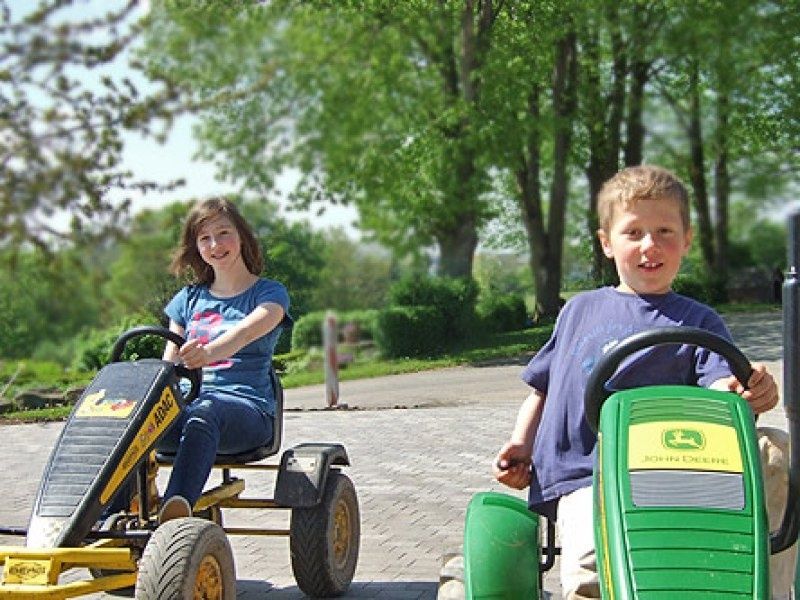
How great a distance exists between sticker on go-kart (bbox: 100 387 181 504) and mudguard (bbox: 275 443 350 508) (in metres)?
0.64

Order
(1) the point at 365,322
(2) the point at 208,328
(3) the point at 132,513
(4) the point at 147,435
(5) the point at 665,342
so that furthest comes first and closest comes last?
(1) the point at 365,322 → (2) the point at 208,328 → (3) the point at 132,513 → (4) the point at 147,435 → (5) the point at 665,342

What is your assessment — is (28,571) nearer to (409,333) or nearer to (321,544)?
(321,544)

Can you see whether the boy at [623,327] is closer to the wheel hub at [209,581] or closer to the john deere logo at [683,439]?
the john deere logo at [683,439]

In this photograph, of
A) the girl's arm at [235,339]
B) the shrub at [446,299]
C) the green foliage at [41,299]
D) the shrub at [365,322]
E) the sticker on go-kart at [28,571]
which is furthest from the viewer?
the shrub at [365,322]

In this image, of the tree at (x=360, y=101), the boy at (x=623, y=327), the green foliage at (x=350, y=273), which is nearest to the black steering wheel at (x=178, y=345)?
the boy at (x=623, y=327)

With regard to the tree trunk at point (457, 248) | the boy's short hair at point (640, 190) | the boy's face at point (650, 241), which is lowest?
the boy's face at point (650, 241)

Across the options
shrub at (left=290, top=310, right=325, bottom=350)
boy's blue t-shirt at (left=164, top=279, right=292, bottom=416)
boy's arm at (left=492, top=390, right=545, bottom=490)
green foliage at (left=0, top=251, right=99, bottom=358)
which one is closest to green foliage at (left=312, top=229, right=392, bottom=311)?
green foliage at (left=0, top=251, right=99, bottom=358)

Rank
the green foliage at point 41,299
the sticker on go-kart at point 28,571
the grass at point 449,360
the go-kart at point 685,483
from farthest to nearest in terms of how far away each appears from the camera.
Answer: the green foliage at point 41,299
the grass at point 449,360
the sticker on go-kart at point 28,571
the go-kart at point 685,483

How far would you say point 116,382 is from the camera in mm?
4051

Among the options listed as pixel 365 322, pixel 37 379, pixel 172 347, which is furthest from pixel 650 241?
pixel 365 322

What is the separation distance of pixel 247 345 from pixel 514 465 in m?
1.53

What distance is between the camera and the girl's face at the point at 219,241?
184 inches

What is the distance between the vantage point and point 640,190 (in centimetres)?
309

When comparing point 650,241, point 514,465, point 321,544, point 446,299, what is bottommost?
point 321,544
